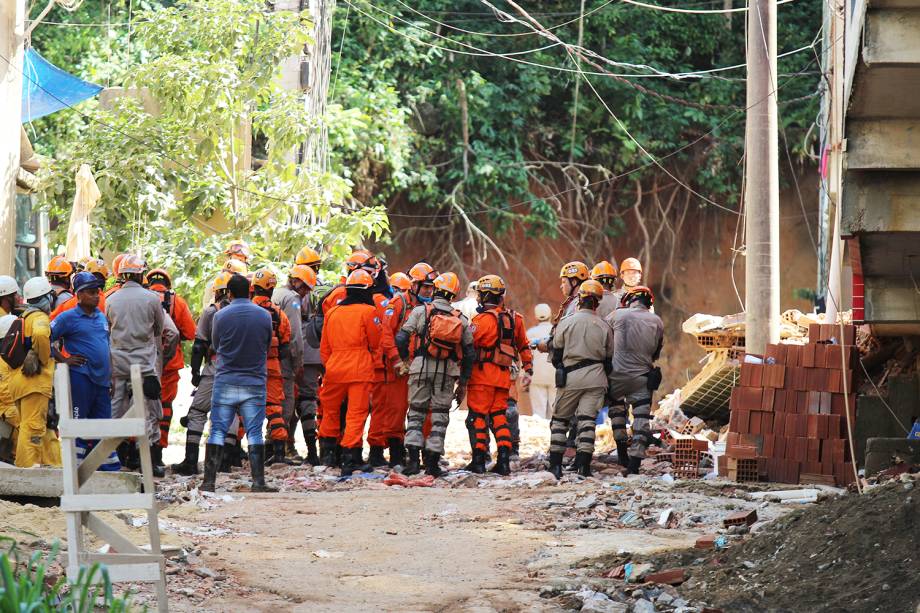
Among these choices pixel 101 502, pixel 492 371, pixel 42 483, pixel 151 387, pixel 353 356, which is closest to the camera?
pixel 101 502

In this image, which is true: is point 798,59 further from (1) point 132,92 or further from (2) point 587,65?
(1) point 132,92

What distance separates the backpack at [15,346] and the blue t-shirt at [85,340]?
1.55 feet

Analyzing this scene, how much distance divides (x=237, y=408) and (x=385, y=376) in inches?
80.3

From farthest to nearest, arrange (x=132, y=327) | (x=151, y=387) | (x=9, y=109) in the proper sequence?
1. (x=9, y=109)
2. (x=132, y=327)
3. (x=151, y=387)

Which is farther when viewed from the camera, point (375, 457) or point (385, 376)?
point (375, 457)

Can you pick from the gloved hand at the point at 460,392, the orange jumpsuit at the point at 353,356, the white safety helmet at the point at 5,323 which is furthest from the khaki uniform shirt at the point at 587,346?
the white safety helmet at the point at 5,323

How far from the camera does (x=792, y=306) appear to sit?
1040 inches

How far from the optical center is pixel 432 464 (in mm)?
13594

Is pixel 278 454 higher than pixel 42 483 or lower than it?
lower

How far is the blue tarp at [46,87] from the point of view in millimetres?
18164

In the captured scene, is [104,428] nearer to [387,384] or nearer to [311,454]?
[387,384]

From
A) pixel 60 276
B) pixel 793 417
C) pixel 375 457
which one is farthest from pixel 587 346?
pixel 60 276

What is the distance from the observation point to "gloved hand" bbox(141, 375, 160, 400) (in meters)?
12.5

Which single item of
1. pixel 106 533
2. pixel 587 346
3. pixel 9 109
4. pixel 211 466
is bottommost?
pixel 211 466
